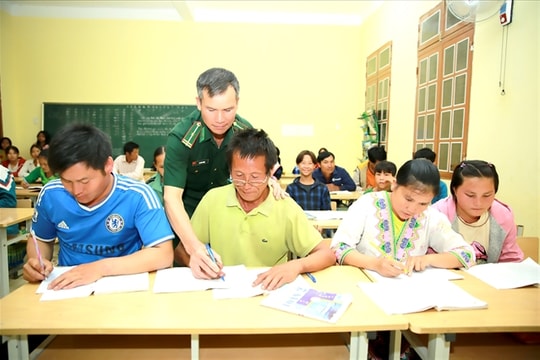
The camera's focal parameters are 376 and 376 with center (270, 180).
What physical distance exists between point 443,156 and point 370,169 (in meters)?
1.06

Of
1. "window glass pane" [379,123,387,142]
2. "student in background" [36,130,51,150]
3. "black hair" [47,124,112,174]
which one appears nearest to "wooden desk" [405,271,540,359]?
"black hair" [47,124,112,174]

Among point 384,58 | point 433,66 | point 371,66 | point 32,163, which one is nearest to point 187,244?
point 433,66

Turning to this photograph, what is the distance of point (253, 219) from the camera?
1595mm

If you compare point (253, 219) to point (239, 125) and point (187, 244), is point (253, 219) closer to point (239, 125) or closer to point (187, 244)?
point (187, 244)

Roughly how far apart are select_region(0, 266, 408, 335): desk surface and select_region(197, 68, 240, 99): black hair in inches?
31.2

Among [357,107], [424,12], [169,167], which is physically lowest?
[169,167]

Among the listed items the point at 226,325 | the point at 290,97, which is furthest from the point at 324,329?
the point at 290,97

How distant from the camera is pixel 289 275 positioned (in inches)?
51.8

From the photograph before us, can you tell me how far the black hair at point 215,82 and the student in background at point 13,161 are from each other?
5.73 metres

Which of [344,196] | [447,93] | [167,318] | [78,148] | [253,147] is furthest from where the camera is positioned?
[344,196]

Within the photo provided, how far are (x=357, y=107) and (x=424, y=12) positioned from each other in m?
2.41

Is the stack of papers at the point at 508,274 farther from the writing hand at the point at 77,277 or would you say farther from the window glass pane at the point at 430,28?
the window glass pane at the point at 430,28

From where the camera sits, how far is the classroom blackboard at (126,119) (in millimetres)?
6559

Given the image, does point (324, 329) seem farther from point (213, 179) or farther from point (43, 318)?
point (213, 179)
